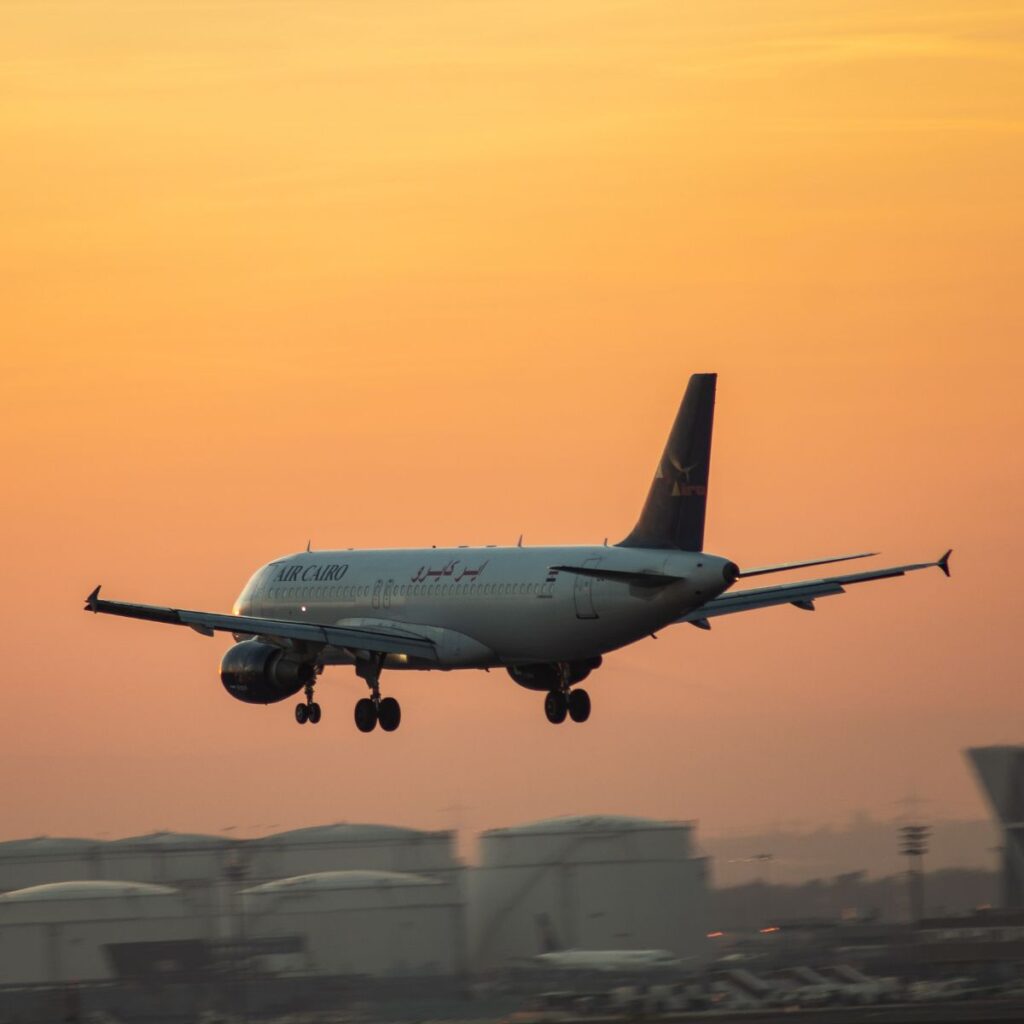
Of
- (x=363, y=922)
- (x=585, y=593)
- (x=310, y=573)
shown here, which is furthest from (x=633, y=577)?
(x=363, y=922)

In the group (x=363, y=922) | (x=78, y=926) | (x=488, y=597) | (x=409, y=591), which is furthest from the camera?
(x=78, y=926)

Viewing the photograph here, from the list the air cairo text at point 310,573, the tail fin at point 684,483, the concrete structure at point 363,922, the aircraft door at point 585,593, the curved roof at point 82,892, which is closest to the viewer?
the tail fin at point 684,483

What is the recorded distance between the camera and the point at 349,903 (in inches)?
4286

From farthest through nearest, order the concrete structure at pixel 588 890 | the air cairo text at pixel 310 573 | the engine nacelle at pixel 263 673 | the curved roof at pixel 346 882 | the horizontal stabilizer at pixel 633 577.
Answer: the curved roof at pixel 346 882
the concrete structure at pixel 588 890
the air cairo text at pixel 310 573
the engine nacelle at pixel 263 673
the horizontal stabilizer at pixel 633 577

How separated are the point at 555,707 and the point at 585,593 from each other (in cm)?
821

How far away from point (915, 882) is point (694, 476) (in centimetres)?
2391

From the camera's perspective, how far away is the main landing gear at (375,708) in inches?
3748

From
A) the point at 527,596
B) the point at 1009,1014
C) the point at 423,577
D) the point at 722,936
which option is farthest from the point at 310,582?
the point at 1009,1014

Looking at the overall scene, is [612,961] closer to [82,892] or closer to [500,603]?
[500,603]

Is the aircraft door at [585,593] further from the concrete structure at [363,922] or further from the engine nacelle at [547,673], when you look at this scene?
the concrete structure at [363,922]

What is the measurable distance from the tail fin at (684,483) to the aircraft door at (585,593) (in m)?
1.92

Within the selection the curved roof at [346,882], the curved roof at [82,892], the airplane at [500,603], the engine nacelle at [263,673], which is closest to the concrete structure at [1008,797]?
the airplane at [500,603]

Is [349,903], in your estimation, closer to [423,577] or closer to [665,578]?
[423,577]

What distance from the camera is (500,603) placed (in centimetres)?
8988
